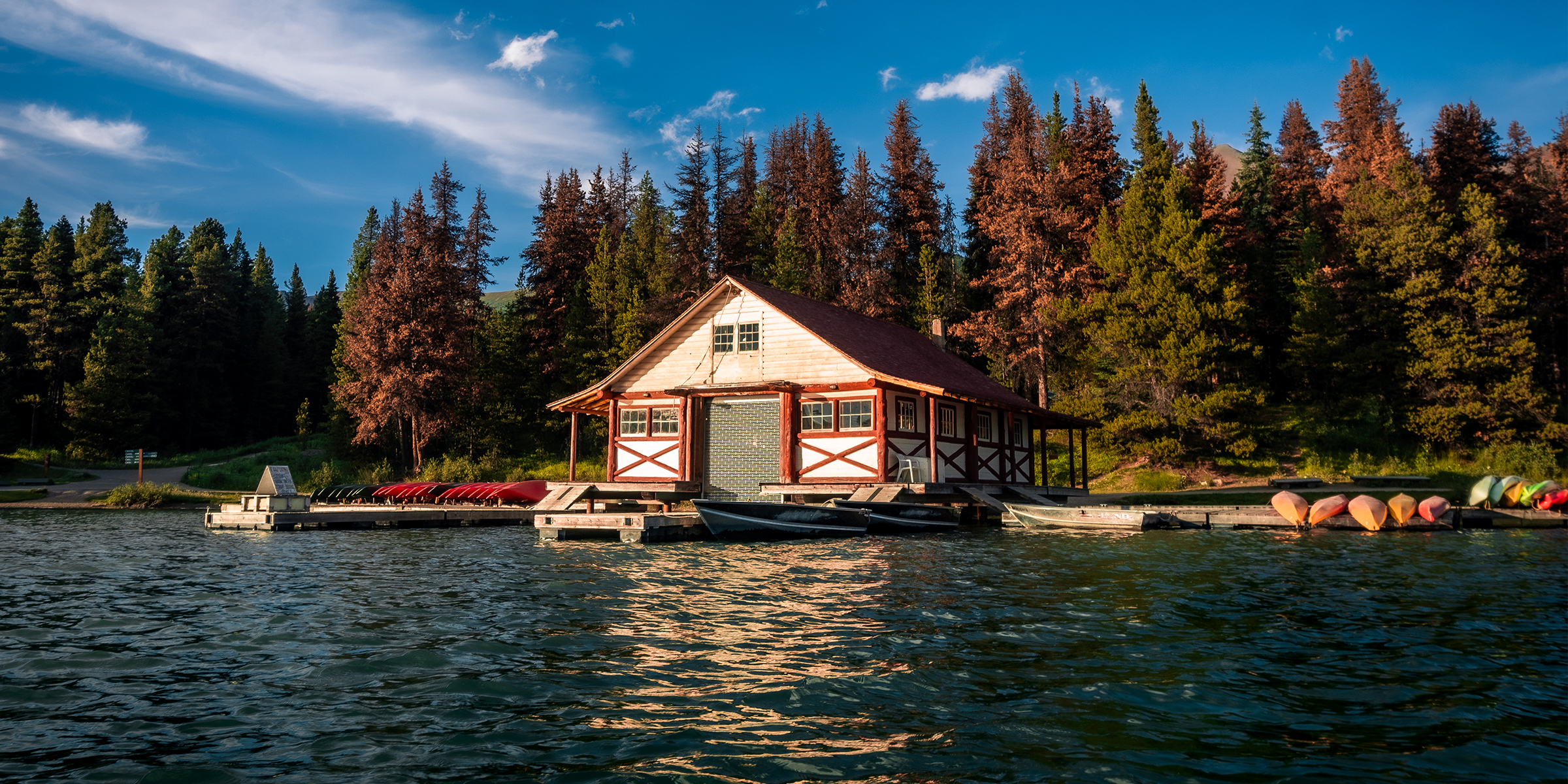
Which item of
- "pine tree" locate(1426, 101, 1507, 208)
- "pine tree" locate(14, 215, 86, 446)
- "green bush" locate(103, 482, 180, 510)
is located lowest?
"green bush" locate(103, 482, 180, 510)

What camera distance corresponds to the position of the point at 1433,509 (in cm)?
1914

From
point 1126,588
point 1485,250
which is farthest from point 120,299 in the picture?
point 1485,250

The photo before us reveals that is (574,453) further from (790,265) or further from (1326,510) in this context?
(1326,510)

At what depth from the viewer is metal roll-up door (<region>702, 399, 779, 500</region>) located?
24531 mm

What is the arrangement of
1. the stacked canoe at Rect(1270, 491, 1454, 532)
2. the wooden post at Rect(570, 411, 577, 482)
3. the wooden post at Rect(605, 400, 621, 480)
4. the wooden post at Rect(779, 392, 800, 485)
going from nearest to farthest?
the stacked canoe at Rect(1270, 491, 1454, 532)
the wooden post at Rect(779, 392, 800, 485)
the wooden post at Rect(570, 411, 577, 482)
the wooden post at Rect(605, 400, 621, 480)

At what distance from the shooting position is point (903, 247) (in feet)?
157

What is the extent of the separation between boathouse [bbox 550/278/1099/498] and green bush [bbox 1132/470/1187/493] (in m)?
7.70

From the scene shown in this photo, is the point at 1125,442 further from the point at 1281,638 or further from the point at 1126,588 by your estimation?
the point at 1281,638

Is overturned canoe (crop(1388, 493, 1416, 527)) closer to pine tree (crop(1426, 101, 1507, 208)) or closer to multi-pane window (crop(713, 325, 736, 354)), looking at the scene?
multi-pane window (crop(713, 325, 736, 354))

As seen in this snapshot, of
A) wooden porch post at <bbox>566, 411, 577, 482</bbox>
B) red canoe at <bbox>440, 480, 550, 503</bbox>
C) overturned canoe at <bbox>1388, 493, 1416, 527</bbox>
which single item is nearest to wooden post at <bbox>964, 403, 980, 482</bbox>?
overturned canoe at <bbox>1388, 493, 1416, 527</bbox>

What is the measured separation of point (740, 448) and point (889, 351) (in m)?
5.83

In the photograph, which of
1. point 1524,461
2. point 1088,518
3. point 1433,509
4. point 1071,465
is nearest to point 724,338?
point 1088,518

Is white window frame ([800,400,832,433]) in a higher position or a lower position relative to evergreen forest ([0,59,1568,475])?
lower

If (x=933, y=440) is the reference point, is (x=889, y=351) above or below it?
above
